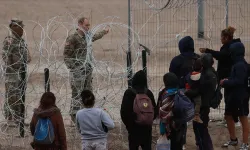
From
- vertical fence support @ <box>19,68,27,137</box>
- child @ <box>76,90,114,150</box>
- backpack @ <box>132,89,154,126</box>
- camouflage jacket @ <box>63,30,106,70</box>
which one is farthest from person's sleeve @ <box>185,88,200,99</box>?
vertical fence support @ <box>19,68,27,137</box>

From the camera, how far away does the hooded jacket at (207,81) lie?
805 centimetres

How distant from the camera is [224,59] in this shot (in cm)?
941

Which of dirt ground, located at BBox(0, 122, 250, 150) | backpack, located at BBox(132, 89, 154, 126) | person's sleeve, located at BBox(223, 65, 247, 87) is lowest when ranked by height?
dirt ground, located at BBox(0, 122, 250, 150)

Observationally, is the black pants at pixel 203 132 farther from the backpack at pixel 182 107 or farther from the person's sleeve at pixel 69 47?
the person's sleeve at pixel 69 47

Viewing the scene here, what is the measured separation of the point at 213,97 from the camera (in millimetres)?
8352

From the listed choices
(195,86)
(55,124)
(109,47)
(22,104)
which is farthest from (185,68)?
(109,47)

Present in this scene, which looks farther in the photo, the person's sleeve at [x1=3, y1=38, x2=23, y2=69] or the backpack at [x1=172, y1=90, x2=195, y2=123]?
the person's sleeve at [x1=3, y1=38, x2=23, y2=69]

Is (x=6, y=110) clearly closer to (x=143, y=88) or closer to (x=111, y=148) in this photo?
(x=111, y=148)

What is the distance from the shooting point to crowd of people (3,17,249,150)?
7.21m

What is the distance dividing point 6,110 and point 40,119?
2.26m

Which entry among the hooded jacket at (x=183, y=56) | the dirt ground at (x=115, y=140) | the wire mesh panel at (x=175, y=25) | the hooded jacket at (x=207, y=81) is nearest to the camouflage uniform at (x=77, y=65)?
the dirt ground at (x=115, y=140)

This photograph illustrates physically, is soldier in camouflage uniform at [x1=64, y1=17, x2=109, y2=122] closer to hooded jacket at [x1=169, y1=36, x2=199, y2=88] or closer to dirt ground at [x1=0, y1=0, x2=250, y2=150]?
dirt ground at [x1=0, y1=0, x2=250, y2=150]

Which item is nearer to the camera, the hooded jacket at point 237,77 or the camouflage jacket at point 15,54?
the hooded jacket at point 237,77

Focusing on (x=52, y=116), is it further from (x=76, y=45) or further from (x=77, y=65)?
(x=76, y=45)
